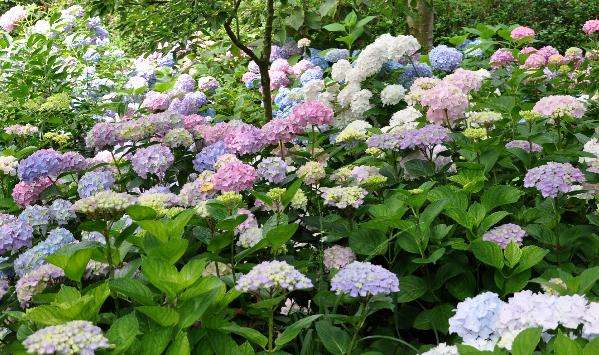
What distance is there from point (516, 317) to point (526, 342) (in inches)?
6.1

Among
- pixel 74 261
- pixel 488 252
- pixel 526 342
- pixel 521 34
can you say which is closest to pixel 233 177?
pixel 74 261

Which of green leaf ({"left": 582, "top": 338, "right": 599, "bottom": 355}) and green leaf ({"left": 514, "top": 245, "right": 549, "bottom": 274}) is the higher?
green leaf ({"left": 582, "top": 338, "right": 599, "bottom": 355})

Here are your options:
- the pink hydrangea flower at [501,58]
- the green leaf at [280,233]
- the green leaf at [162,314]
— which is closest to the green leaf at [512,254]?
the green leaf at [280,233]

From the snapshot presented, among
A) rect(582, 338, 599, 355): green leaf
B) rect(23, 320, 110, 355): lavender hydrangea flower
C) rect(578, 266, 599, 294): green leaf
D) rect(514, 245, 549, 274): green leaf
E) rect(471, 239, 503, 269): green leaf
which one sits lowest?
rect(514, 245, 549, 274): green leaf

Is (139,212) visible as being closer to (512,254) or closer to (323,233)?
(323,233)

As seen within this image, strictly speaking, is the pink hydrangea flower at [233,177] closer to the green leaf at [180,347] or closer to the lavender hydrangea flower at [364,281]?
the lavender hydrangea flower at [364,281]

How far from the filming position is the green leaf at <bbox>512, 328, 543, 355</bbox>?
1139mm

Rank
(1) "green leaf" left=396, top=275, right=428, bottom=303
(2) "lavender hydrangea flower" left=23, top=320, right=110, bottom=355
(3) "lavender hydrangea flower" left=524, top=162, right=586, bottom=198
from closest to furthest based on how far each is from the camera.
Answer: (2) "lavender hydrangea flower" left=23, top=320, right=110, bottom=355
(1) "green leaf" left=396, top=275, right=428, bottom=303
(3) "lavender hydrangea flower" left=524, top=162, right=586, bottom=198

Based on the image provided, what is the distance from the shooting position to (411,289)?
1.85 m

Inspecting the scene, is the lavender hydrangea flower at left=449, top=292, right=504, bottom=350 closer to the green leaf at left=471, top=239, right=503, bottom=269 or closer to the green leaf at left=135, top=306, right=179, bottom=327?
the green leaf at left=471, top=239, right=503, bottom=269

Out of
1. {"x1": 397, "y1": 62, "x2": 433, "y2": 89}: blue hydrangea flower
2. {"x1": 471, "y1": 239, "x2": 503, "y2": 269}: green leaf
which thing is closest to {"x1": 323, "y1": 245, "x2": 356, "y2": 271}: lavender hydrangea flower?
{"x1": 471, "y1": 239, "x2": 503, "y2": 269}: green leaf

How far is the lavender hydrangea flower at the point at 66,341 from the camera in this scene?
3.61 feet

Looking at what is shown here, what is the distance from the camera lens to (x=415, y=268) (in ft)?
6.26

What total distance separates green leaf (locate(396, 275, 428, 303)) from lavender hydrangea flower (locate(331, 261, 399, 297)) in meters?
0.33
